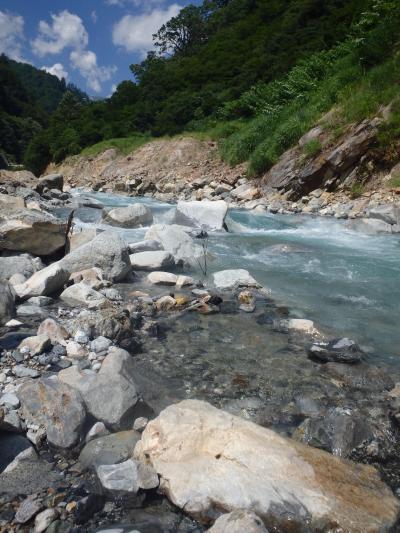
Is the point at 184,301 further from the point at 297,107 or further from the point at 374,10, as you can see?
the point at 374,10

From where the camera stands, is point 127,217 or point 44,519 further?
point 127,217


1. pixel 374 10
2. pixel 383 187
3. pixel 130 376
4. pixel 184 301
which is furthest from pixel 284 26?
pixel 130 376

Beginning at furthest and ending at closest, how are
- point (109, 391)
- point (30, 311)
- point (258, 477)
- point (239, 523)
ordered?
point (30, 311)
point (109, 391)
point (258, 477)
point (239, 523)

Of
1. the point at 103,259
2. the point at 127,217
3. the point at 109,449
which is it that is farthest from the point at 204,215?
the point at 109,449

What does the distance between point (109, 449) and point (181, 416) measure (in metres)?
0.52

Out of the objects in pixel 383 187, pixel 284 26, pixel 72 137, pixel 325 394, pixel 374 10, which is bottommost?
pixel 325 394

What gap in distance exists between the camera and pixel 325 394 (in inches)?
148

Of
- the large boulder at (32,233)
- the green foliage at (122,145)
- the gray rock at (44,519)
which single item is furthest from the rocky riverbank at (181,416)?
the green foliage at (122,145)

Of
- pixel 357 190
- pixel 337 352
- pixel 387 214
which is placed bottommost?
pixel 337 352

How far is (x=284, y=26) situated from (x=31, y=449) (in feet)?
117

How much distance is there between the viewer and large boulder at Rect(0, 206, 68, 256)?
6.87m

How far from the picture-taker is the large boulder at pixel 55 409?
2883mm

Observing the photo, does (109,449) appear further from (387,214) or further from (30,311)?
(387,214)

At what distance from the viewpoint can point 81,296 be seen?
5445 millimetres
